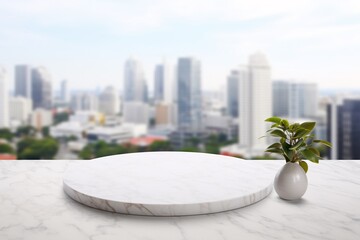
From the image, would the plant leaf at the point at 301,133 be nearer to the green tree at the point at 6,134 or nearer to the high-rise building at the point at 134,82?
the high-rise building at the point at 134,82

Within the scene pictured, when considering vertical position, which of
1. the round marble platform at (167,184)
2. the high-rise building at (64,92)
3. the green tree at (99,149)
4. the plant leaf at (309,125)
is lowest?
the green tree at (99,149)

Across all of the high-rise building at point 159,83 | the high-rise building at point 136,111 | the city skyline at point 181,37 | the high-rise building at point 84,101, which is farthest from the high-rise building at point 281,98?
the high-rise building at point 84,101

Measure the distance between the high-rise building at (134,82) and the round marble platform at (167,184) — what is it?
5692 millimetres

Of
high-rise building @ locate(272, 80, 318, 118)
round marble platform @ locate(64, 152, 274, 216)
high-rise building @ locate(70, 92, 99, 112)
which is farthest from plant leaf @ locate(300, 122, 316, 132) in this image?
high-rise building @ locate(70, 92, 99, 112)

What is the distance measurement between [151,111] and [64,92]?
5.55ft

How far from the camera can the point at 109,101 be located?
7.64 meters

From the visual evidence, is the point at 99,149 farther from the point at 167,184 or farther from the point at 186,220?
the point at 186,220

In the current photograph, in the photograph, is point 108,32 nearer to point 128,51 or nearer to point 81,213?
point 128,51

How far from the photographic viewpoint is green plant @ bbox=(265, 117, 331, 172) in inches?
47.9

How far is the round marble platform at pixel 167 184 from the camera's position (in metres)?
1.15

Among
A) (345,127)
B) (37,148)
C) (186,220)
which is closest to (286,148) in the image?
(186,220)

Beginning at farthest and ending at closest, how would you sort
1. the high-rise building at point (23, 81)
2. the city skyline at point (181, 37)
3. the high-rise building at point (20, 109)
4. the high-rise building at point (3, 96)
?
1. the high-rise building at point (23, 81)
2. the high-rise building at point (20, 109)
3. the high-rise building at point (3, 96)
4. the city skyline at point (181, 37)

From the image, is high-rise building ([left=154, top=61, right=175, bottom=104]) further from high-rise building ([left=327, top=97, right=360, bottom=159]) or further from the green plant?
the green plant

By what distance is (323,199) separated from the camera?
1316 millimetres
